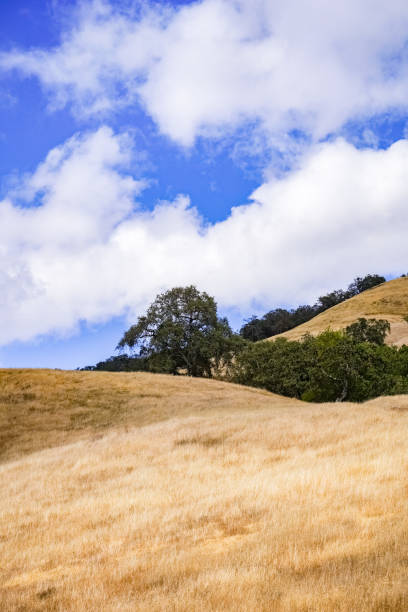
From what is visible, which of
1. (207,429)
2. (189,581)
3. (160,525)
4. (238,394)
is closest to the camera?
(189,581)

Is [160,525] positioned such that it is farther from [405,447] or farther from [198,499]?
[405,447]

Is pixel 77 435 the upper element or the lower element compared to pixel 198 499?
upper

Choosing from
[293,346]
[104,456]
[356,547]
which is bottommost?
[356,547]

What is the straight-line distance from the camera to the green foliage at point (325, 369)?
48031 millimetres

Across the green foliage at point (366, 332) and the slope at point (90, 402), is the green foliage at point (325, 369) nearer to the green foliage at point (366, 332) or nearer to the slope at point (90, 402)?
the slope at point (90, 402)

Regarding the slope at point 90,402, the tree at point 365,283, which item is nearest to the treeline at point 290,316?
the tree at point 365,283

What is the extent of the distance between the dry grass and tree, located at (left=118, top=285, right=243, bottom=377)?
111ft

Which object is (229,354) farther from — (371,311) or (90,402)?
(371,311)

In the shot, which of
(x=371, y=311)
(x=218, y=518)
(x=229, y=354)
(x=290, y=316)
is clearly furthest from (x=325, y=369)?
(x=290, y=316)

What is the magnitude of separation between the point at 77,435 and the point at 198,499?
17.0 meters

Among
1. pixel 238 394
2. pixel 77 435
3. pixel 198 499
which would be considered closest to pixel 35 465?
pixel 77 435

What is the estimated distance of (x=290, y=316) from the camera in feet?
552

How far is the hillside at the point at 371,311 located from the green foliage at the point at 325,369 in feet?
175

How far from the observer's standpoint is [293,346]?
56406mm
